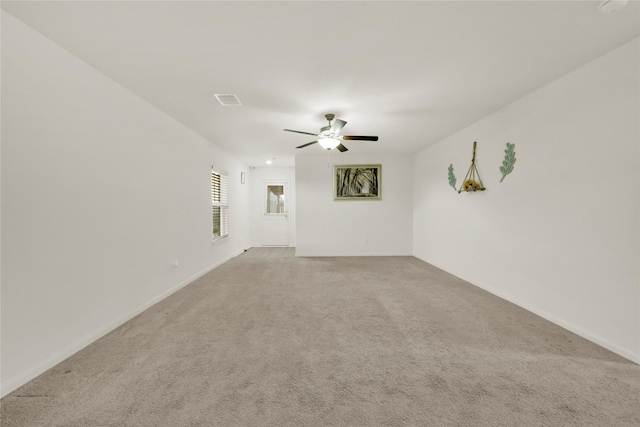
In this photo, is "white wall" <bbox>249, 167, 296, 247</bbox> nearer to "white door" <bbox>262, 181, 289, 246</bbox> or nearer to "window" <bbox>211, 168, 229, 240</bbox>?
"white door" <bbox>262, 181, 289, 246</bbox>

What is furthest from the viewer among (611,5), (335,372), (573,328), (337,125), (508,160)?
(337,125)

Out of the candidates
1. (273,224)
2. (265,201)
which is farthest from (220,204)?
(273,224)

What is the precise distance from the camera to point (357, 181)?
6.37 metres

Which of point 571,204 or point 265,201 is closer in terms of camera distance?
point 571,204

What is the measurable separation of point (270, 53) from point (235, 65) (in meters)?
0.38

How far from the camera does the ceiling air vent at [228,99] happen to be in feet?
9.36

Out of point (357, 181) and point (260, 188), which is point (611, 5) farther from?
point (260, 188)

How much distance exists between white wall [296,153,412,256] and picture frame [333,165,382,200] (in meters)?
0.13

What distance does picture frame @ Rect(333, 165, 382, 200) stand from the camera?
Result: 635 centimetres

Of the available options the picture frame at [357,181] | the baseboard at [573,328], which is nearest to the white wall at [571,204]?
the baseboard at [573,328]

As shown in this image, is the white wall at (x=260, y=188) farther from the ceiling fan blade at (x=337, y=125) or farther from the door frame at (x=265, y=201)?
the ceiling fan blade at (x=337, y=125)

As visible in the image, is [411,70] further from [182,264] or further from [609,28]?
[182,264]

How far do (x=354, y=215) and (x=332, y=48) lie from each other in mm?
4631

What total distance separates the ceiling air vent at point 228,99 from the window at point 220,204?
87.8 inches
